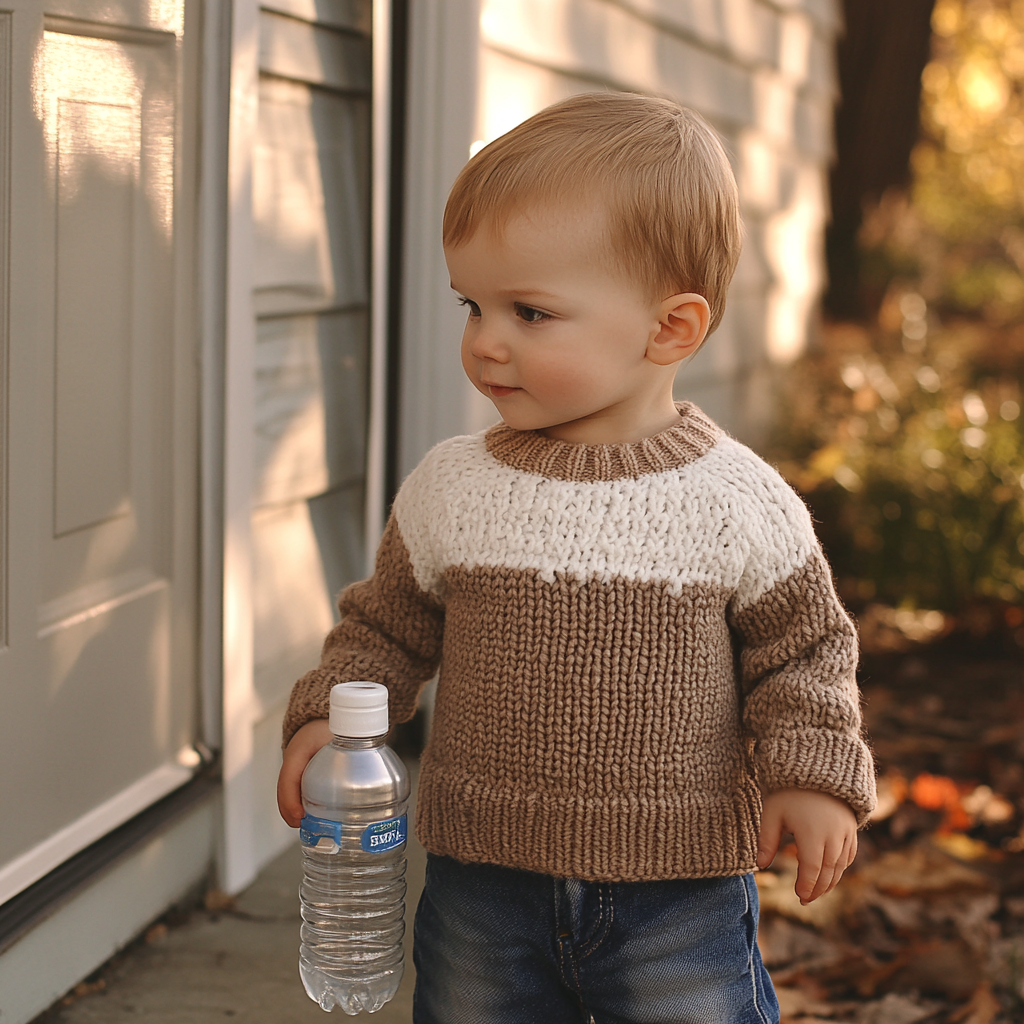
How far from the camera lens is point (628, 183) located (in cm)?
151

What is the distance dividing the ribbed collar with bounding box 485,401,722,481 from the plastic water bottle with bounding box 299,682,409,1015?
1.23ft

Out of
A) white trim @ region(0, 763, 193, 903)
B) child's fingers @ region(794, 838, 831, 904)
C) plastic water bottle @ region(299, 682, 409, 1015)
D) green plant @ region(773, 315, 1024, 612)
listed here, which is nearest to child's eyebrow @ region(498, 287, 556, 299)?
plastic water bottle @ region(299, 682, 409, 1015)

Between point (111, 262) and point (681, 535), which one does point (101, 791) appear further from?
point (681, 535)

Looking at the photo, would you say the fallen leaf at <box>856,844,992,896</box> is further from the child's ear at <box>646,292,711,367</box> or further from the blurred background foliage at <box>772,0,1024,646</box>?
the child's ear at <box>646,292,711,367</box>

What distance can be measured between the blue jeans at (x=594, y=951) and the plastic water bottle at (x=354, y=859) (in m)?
0.15

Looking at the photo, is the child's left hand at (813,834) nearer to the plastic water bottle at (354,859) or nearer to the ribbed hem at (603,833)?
the ribbed hem at (603,833)

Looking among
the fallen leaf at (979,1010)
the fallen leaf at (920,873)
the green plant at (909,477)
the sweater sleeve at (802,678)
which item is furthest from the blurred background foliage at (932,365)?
the sweater sleeve at (802,678)

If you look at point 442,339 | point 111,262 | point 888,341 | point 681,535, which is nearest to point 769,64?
point 888,341

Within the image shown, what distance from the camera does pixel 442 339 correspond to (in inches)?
120

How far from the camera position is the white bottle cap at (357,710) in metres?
1.55

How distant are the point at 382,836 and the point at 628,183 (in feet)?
2.99

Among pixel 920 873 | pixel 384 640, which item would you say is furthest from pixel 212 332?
pixel 920 873

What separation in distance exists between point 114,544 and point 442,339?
3.64 ft

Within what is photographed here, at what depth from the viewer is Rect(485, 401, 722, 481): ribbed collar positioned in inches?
63.7
